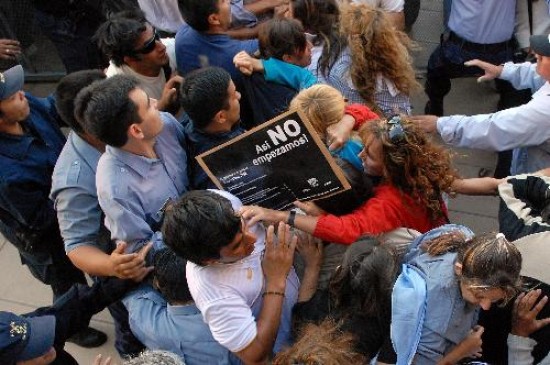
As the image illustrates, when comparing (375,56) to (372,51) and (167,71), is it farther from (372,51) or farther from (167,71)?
(167,71)

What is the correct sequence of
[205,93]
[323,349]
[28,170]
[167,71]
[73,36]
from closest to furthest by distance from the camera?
[323,349] < [205,93] < [28,170] < [167,71] < [73,36]

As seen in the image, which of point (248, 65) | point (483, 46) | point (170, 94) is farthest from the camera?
point (483, 46)

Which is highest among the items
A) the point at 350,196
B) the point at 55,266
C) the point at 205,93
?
the point at 205,93

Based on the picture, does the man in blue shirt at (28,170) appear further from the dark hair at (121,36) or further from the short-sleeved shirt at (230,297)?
the short-sleeved shirt at (230,297)

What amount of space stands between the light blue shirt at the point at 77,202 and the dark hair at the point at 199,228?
0.74m

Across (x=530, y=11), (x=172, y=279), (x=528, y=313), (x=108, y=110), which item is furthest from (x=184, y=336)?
(x=530, y=11)

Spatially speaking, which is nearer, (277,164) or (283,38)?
(277,164)

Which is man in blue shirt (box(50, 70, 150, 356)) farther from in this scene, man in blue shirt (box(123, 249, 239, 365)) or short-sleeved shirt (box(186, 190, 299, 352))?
short-sleeved shirt (box(186, 190, 299, 352))

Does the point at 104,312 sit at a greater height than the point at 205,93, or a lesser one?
lesser

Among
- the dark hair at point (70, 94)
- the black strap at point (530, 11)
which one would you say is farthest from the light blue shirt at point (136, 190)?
the black strap at point (530, 11)

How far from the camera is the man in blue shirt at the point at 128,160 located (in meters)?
2.54

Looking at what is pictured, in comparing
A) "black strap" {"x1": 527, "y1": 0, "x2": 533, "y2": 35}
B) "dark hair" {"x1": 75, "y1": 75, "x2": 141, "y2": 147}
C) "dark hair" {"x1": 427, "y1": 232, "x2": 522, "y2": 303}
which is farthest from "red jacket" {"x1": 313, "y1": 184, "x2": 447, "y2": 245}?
"black strap" {"x1": 527, "y1": 0, "x2": 533, "y2": 35}

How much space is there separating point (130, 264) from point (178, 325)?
1.26 ft

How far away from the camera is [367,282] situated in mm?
2121
